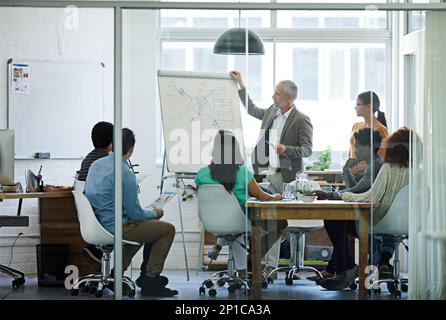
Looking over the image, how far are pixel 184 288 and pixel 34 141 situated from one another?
57.4 inches

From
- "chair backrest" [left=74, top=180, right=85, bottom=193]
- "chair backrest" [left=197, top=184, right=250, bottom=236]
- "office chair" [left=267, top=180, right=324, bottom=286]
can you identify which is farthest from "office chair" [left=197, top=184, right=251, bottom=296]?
"chair backrest" [left=74, top=180, right=85, bottom=193]

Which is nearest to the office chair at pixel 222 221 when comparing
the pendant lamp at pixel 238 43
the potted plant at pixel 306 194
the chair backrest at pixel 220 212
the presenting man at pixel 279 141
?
the chair backrest at pixel 220 212

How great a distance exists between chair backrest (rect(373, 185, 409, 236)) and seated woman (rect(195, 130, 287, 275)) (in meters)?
0.70

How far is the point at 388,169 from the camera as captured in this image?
7.61 metres

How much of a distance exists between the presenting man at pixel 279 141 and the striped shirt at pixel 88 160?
1.05 m

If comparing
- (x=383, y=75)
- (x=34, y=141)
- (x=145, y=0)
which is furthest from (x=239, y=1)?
(x=34, y=141)

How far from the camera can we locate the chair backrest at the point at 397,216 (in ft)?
25.0

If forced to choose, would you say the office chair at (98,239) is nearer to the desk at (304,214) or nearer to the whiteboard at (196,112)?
the whiteboard at (196,112)

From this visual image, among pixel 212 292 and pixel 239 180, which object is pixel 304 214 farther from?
pixel 212 292

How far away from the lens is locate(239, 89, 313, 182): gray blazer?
752 centimetres

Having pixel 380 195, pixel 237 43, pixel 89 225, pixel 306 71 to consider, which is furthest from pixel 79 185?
pixel 380 195

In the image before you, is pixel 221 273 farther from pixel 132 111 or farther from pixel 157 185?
pixel 132 111

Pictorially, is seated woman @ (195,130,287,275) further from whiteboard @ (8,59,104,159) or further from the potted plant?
whiteboard @ (8,59,104,159)

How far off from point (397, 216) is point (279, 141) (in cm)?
98
